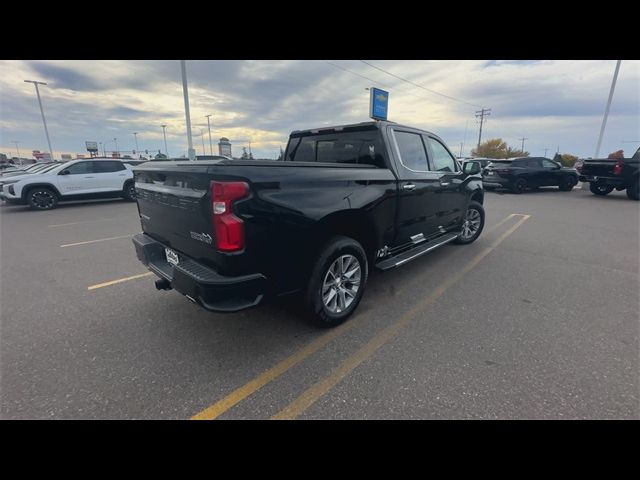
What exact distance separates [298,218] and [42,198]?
13173 millimetres

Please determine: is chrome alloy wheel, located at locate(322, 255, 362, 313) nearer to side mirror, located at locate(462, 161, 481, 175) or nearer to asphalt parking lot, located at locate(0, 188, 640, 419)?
asphalt parking lot, located at locate(0, 188, 640, 419)

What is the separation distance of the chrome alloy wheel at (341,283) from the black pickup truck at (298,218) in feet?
0.04

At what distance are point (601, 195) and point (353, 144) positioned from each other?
657 inches

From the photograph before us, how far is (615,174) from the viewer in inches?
521

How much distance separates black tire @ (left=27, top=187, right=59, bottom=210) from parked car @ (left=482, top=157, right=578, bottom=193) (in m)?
17.9

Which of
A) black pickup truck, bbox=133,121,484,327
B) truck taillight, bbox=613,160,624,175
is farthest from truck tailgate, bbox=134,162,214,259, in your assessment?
truck taillight, bbox=613,160,624,175

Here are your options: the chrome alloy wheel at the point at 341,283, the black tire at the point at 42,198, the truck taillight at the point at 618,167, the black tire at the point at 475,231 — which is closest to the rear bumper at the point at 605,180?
the truck taillight at the point at 618,167

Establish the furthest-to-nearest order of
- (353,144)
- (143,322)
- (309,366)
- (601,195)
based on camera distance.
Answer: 1. (601,195)
2. (353,144)
3. (143,322)
4. (309,366)

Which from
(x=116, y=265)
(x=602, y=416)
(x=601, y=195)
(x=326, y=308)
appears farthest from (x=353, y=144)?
(x=601, y=195)

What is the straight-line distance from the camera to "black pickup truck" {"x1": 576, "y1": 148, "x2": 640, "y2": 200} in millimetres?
12972

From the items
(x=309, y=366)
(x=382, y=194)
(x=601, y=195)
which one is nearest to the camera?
(x=309, y=366)

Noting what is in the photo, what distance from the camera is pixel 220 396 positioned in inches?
90.9
